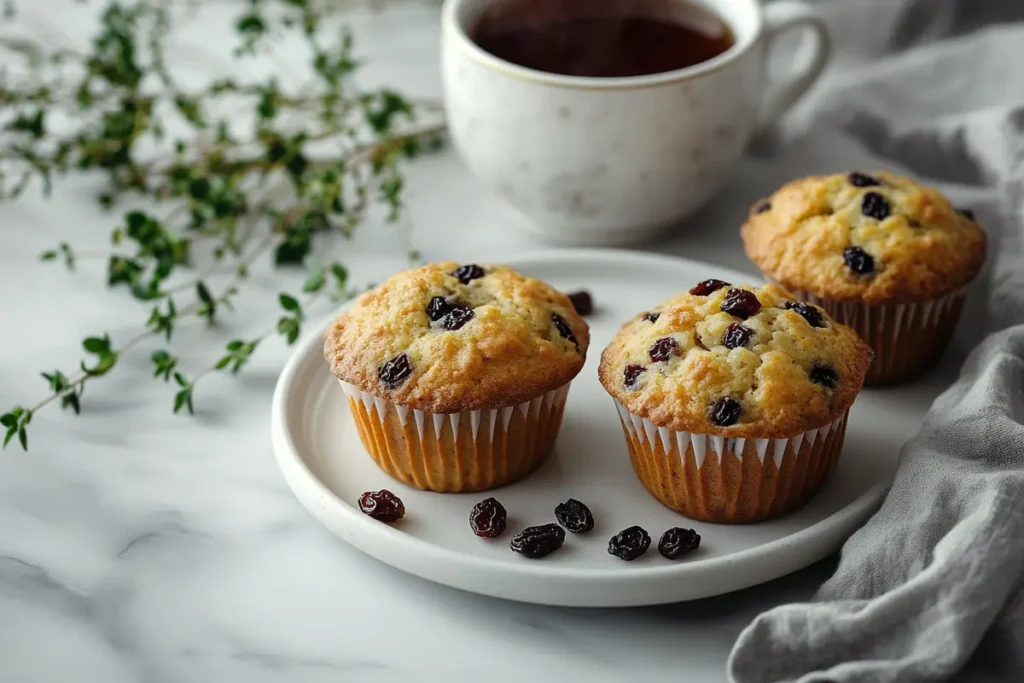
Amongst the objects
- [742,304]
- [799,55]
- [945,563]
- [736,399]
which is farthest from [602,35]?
[945,563]

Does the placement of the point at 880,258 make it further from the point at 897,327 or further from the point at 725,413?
the point at 725,413

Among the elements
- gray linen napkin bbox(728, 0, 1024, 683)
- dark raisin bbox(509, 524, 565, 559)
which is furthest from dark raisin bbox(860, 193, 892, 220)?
dark raisin bbox(509, 524, 565, 559)

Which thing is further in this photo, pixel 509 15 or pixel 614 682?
pixel 509 15

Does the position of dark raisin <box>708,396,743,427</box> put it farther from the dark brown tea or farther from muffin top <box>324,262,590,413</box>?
the dark brown tea

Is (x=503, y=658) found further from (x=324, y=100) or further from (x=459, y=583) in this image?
(x=324, y=100)

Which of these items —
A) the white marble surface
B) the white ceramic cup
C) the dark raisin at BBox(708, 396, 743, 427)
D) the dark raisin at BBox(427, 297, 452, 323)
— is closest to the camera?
the white marble surface

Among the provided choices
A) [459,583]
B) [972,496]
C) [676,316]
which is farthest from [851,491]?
[459,583]

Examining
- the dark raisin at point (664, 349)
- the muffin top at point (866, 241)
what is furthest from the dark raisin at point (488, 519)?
the muffin top at point (866, 241)
